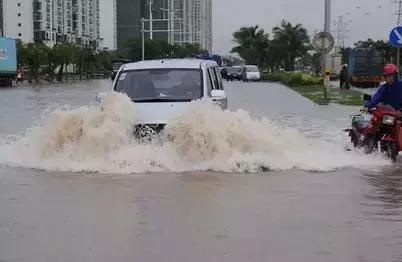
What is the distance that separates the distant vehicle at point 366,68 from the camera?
49.2 m

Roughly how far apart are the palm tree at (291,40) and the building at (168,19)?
14729 mm

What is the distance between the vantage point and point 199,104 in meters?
11.3

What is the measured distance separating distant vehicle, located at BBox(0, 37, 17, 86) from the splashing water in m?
46.3

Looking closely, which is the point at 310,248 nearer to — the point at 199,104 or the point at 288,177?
the point at 288,177

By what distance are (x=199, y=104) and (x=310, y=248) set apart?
5.24m

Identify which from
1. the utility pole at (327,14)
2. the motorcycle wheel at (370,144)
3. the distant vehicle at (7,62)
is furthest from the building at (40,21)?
the motorcycle wheel at (370,144)

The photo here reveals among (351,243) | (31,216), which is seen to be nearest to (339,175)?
(351,243)

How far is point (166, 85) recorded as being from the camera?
12.8 metres

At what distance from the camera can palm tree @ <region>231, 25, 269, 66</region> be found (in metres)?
101

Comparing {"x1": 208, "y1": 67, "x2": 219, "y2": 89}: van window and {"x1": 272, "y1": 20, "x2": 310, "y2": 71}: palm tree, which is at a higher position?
{"x1": 272, "y1": 20, "x2": 310, "y2": 71}: palm tree

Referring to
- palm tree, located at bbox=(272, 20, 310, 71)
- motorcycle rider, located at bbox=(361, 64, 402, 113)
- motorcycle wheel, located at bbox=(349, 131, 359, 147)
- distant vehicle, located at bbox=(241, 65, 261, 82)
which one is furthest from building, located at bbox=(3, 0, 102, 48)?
motorcycle rider, located at bbox=(361, 64, 402, 113)

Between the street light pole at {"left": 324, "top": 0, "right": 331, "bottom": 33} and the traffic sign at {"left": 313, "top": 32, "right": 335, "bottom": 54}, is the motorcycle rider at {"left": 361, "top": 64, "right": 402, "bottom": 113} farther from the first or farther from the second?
the street light pole at {"left": 324, "top": 0, "right": 331, "bottom": 33}

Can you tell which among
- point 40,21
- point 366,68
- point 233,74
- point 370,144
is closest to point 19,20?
point 40,21

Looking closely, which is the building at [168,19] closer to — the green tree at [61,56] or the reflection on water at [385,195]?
the green tree at [61,56]
